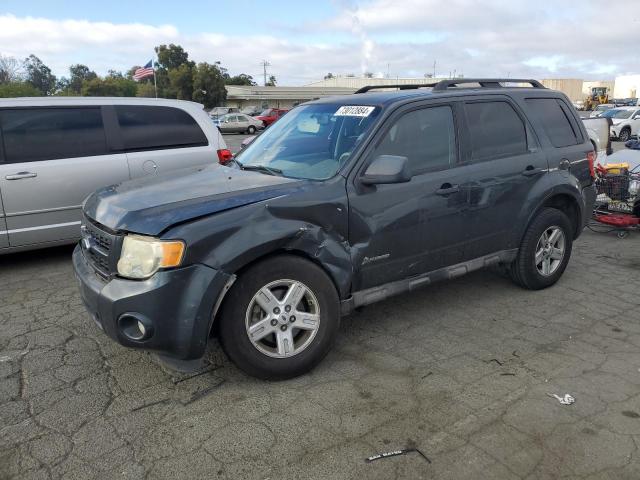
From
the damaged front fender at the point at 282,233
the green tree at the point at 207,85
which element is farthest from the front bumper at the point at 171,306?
the green tree at the point at 207,85

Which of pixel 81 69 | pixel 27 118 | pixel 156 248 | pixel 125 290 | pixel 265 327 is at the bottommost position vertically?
pixel 265 327

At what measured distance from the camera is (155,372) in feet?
11.3

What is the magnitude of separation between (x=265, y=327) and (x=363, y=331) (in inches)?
44.8

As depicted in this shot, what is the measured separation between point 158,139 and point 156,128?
13cm

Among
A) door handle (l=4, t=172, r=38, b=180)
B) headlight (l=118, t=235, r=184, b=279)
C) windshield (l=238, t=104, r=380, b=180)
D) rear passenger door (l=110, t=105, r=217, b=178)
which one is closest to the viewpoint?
headlight (l=118, t=235, r=184, b=279)

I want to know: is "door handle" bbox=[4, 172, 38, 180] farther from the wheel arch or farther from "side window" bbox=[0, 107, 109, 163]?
the wheel arch

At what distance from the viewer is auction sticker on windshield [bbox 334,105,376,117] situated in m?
3.83

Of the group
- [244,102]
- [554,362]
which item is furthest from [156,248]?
[244,102]

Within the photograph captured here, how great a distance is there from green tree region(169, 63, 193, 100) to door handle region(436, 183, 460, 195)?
60.6m

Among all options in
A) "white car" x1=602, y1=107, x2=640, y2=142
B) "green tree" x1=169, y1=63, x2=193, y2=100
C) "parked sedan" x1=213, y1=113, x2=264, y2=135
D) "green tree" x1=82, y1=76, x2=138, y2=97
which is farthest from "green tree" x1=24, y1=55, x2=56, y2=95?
"white car" x1=602, y1=107, x2=640, y2=142

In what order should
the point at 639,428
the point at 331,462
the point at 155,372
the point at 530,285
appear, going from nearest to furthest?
1. the point at 331,462
2. the point at 639,428
3. the point at 155,372
4. the point at 530,285

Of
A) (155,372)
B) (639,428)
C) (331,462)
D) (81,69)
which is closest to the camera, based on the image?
Result: (331,462)

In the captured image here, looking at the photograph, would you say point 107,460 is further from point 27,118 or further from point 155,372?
point 27,118

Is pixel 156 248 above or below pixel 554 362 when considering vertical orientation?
above
